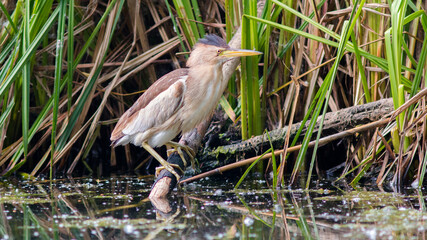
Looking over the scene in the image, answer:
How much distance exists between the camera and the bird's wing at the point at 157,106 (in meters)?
3.03

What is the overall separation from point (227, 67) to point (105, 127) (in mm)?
1294

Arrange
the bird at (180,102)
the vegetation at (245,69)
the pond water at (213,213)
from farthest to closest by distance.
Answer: the bird at (180,102)
the vegetation at (245,69)
the pond water at (213,213)

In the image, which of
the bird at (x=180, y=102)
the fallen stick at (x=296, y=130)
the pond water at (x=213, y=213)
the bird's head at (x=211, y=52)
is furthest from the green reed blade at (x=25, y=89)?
the fallen stick at (x=296, y=130)

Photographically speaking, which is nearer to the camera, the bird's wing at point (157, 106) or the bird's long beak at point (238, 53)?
the bird's long beak at point (238, 53)

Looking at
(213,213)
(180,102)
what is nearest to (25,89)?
(180,102)

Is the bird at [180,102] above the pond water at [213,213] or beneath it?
above

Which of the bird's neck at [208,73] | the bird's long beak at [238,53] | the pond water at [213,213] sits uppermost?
the bird's long beak at [238,53]

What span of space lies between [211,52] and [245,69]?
0.77 feet

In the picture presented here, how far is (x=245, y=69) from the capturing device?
3070 millimetres

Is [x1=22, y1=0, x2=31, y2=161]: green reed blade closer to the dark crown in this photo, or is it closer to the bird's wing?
the bird's wing

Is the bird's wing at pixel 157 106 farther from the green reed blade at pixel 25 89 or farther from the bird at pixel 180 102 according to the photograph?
the green reed blade at pixel 25 89

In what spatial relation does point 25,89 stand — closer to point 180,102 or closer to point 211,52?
point 180,102

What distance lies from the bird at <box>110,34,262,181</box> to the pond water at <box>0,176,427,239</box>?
0.33 meters

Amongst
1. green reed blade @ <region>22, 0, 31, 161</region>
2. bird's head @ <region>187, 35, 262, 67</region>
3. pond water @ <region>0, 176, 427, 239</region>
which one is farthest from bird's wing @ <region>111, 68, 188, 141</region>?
green reed blade @ <region>22, 0, 31, 161</region>
